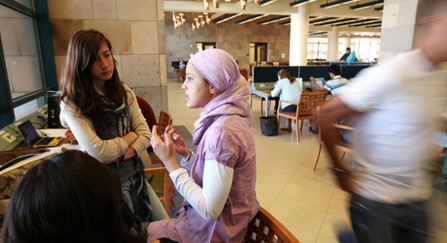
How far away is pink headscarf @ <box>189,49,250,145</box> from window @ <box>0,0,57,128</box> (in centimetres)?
202

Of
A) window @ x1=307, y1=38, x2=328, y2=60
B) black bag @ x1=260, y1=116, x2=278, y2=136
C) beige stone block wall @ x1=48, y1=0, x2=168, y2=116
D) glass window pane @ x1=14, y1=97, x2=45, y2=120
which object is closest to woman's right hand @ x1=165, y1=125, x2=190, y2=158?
glass window pane @ x1=14, y1=97, x2=45, y2=120

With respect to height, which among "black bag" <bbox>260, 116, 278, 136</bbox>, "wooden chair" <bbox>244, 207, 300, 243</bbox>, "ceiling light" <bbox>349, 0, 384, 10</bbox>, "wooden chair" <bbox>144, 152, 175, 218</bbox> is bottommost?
"black bag" <bbox>260, 116, 278, 136</bbox>

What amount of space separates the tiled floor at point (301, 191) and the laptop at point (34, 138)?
1807 mm

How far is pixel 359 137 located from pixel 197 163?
1.94 feet

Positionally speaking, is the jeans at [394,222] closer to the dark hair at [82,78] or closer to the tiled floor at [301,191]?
the tiled floor at [301,191]

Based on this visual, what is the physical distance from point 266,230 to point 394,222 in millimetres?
422

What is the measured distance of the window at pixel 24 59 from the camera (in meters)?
2.41

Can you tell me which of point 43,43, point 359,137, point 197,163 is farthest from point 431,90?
point 43,43

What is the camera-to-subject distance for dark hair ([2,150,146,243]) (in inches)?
23.6

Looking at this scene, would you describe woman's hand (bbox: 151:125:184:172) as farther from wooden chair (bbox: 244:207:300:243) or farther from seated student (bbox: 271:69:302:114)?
seated student (bbox: 271:69:302:114)

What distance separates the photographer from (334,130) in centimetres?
107

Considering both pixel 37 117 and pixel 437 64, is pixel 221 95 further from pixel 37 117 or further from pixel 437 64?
pixel 37 117

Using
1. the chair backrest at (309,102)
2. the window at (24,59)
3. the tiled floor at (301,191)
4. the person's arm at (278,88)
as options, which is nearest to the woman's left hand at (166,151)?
the tiled floor at (301,191)

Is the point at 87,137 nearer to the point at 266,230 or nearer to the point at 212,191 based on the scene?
the point at 212,191
